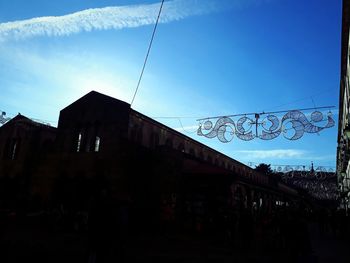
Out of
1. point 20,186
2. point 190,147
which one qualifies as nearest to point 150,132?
point 190,147

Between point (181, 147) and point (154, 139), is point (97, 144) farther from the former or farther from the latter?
point (181, 147)

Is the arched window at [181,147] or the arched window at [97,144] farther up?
the arched window at [181,147]

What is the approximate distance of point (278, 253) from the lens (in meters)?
12.3

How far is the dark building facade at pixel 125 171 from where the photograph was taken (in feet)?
62.6

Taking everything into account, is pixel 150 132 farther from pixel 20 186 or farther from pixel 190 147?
pixel 20 186

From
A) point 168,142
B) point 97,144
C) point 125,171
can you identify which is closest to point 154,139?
point 168,142

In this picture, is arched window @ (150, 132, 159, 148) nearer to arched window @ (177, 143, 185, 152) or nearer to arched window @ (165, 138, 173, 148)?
arched window @ (165, 138, 173, 148)

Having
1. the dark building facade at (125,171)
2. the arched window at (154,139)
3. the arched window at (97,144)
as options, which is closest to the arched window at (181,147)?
the arched window at (154,139)

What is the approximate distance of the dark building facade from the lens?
1909 centimetres

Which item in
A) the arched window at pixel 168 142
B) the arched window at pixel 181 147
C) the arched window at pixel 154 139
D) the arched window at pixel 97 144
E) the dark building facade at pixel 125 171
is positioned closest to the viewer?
the dark building facade at pixel 125 171

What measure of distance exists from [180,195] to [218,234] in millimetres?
3958

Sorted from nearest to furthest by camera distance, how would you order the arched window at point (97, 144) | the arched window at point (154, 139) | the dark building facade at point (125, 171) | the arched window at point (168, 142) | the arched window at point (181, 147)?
the dark building facade at point (125, 171)
the arched window at point (97, 144)
the arched window at point (154, 139)
the arched window at point (168, 142)
the arched window at point (181, 147)

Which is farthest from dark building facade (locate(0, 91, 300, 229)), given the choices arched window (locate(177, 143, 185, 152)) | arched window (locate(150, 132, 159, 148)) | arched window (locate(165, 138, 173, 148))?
arched window (locate(177, 143, 185, 152))

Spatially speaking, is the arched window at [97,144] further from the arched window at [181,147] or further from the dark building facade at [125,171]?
the arched window at [181,147]
